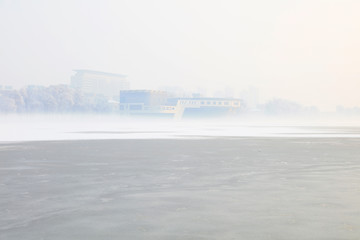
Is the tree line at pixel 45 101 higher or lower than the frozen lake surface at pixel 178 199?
lower

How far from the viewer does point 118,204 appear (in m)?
→ 11.8

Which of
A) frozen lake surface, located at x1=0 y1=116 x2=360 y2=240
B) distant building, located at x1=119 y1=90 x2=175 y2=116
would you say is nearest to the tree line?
distant building, located at x1=119 y1=90 x2=175 y2=116

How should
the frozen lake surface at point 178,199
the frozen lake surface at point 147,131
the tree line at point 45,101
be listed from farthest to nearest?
the tree line at point 45,101 → the frozen lake surface at point 147,131 → the frozen lake surface at point 178,199

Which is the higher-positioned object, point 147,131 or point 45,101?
point 147,131

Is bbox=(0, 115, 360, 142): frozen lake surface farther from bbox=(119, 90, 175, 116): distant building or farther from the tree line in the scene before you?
bbox=(119, 90, 175, 116): distant building

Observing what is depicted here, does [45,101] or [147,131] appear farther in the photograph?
[45,101]

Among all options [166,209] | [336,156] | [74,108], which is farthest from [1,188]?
[74,108]

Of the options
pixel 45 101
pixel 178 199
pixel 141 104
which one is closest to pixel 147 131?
pixel 178 199

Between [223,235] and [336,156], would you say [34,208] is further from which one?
[336,156]

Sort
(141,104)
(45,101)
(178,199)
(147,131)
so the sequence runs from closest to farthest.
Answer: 1. (178,199)
2. (147,131)
3. (45,101)
4. (141,104)

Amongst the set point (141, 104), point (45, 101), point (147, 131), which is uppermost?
point (147, 131)

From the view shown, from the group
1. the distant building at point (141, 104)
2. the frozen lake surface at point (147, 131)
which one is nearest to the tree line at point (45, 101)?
the distant building at point (141, 104)

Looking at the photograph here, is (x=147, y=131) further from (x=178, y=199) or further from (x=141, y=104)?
(x=141, y=104)

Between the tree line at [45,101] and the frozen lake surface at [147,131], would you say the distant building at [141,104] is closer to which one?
the tree line at [45,101]
